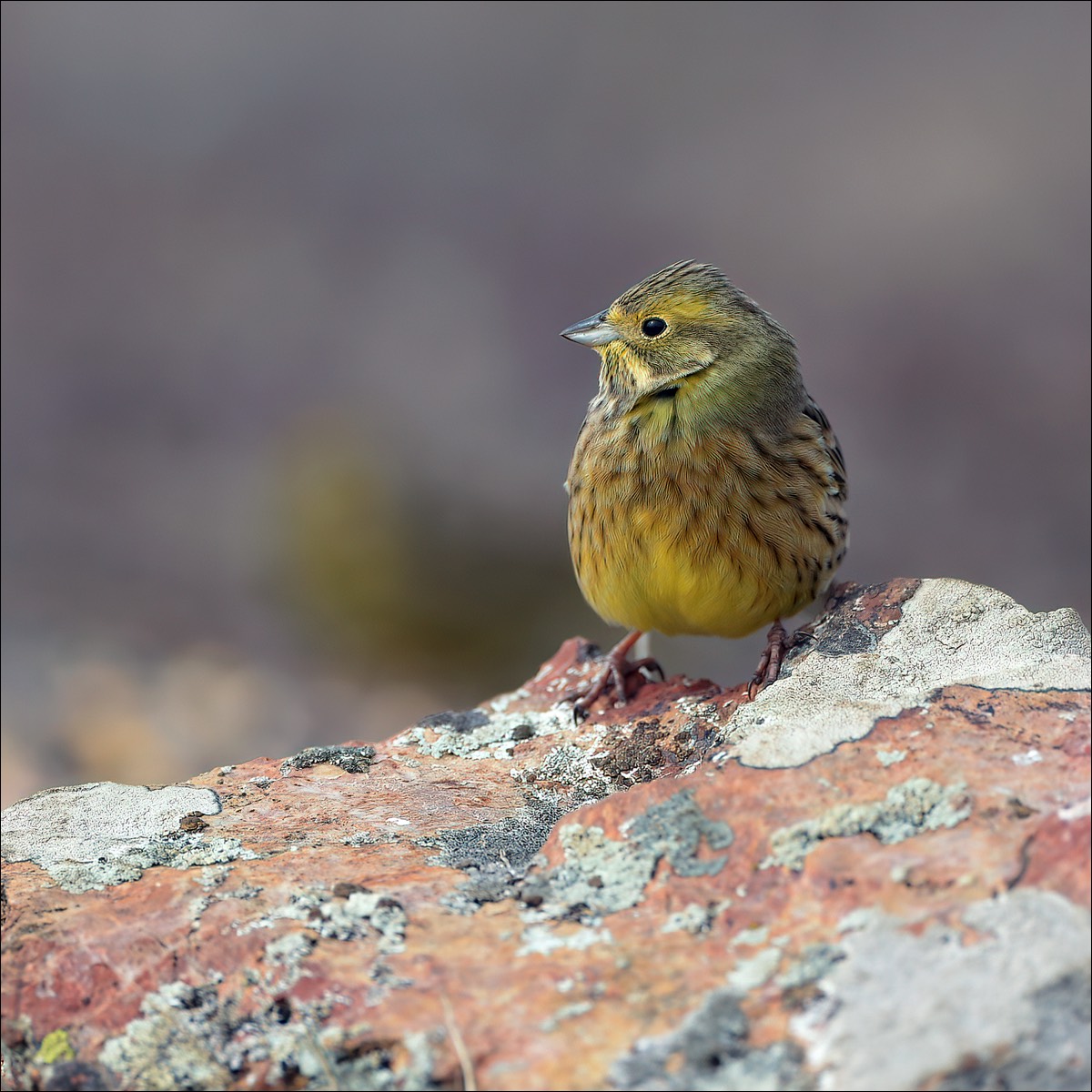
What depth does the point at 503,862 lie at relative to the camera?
2275 millimetres

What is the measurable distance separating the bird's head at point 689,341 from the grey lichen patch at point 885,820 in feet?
5.99

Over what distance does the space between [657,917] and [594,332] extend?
2.22 m

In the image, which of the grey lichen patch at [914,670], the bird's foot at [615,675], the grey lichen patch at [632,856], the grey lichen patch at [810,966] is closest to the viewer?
the grey lichen patch at [810,966]

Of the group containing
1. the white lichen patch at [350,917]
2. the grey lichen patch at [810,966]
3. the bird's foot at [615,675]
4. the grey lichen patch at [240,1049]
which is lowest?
the grey lichen patch at [810,966]

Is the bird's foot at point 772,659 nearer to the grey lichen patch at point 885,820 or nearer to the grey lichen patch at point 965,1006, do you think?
the grey lichen patch at point 885,820

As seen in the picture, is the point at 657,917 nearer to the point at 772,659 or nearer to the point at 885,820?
the point at 885,820

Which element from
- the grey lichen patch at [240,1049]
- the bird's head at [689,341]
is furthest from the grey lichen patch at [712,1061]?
the bird's head at [689,341]

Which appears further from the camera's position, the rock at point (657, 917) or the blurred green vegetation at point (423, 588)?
the blurred green vegetation at point (423, 588)

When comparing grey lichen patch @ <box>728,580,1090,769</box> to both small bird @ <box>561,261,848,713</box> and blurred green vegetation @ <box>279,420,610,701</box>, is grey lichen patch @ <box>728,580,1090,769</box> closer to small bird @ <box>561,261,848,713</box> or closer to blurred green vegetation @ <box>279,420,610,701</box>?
small bird @ <box>561,261,848,713</box>

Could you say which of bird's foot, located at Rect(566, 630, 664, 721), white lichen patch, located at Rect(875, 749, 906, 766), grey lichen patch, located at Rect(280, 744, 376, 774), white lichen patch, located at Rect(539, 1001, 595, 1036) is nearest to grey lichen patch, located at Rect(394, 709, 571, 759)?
bird's foot, located at Rect(566, 630, 664, 721)

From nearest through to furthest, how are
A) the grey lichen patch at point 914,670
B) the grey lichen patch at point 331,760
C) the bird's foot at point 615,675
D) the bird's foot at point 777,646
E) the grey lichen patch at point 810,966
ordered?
the grey lichen patch at point 810,966 → the grey lichen patch at point 914,670 → the grey lichen patch at point 331,760 → the bird's foot at point 777,646 → the bird's foot at point 615,675

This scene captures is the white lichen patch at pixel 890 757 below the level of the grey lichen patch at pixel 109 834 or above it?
below

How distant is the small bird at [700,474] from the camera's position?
3529 millimetres

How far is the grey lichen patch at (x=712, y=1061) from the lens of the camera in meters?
1.63
